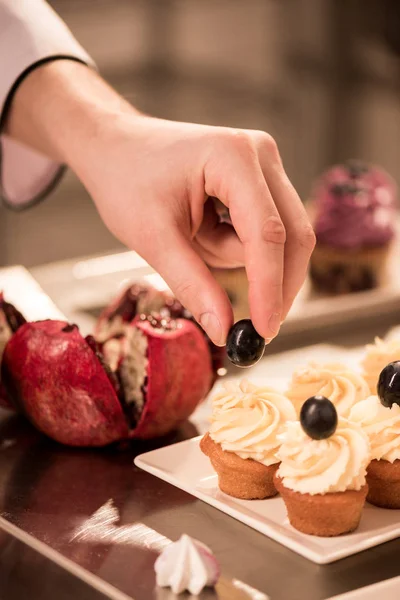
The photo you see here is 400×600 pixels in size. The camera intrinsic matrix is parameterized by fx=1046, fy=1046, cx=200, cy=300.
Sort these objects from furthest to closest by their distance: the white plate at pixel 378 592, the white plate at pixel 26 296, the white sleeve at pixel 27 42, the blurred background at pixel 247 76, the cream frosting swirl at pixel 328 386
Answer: the blurred background at pixel 247 76, the white plate at pixel 26 296, the white sleeve at pixel 27 42, the cream frosting swirl at pixel 328 386, the white plate at pixel 378 592

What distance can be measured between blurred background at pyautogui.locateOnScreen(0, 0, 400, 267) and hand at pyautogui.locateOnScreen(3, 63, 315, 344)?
2.91 metres

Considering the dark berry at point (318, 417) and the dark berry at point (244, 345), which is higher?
the dark berry at point (244, 345)

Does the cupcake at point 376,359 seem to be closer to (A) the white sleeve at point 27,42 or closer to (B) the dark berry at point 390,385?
(B) the dark berry at point 390,385

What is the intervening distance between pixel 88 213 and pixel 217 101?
0.81 meters

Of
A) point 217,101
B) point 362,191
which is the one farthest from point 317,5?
point 362,191

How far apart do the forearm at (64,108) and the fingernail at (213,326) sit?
0.37 meters

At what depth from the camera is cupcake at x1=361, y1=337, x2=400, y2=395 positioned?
1495mm

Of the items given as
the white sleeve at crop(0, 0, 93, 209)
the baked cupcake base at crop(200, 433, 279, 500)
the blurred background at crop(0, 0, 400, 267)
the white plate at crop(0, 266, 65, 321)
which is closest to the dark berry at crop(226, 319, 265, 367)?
the baked cupcake base at crop(200, 433, 279, 500)

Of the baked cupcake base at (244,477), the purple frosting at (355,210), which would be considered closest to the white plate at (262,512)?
the baked cupcake base at (244,477)

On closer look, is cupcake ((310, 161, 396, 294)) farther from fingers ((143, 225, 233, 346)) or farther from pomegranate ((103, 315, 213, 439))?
fingers ((143, 225, 233, 346))

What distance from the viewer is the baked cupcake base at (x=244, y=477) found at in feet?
Result: 4.27

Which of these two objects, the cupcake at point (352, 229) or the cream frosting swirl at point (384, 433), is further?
the cupcake at point (352, 229)

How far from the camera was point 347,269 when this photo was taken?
8.64 feet

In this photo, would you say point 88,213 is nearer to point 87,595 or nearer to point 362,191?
point 362,191
